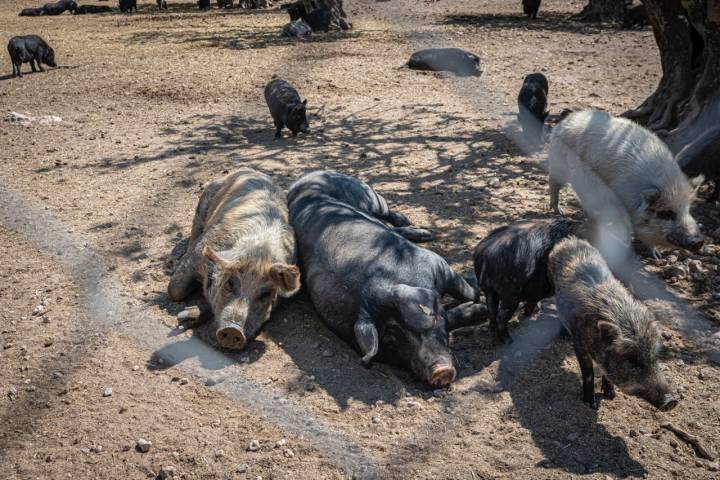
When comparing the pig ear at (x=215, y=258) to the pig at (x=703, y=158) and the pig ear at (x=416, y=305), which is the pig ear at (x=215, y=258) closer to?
the pig ear at (x=416, y=305)

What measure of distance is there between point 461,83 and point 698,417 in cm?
834

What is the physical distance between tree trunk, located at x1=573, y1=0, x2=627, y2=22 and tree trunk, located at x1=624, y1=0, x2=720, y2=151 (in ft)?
34.0

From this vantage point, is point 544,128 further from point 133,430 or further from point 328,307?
point 133,430

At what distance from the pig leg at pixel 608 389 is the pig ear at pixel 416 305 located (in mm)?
1070

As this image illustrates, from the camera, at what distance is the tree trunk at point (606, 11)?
17.3 meters

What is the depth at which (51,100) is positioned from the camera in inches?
435

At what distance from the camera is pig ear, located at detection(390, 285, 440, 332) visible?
164 inches

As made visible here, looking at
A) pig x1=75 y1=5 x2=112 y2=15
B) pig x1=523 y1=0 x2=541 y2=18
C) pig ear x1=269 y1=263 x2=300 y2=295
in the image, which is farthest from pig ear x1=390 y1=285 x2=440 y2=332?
pig x1=75 y1=5 x2=112 y2=15

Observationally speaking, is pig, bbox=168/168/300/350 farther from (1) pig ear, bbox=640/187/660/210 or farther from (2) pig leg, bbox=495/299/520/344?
(1) pig ear, bbox=640/187/660/210

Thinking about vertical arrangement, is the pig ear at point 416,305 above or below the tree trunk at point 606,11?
below

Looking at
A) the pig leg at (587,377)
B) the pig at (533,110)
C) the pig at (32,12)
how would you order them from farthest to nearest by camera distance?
1. the pig at (32,12)
2. the pig at (533,110)
3. the pig leg at (587,377)

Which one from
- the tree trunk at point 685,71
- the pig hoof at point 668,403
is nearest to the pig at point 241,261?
the pig hoof at point 668,403

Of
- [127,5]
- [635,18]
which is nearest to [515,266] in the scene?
[635,18]

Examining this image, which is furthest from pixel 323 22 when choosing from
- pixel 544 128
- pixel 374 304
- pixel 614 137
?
pixel 374 304
